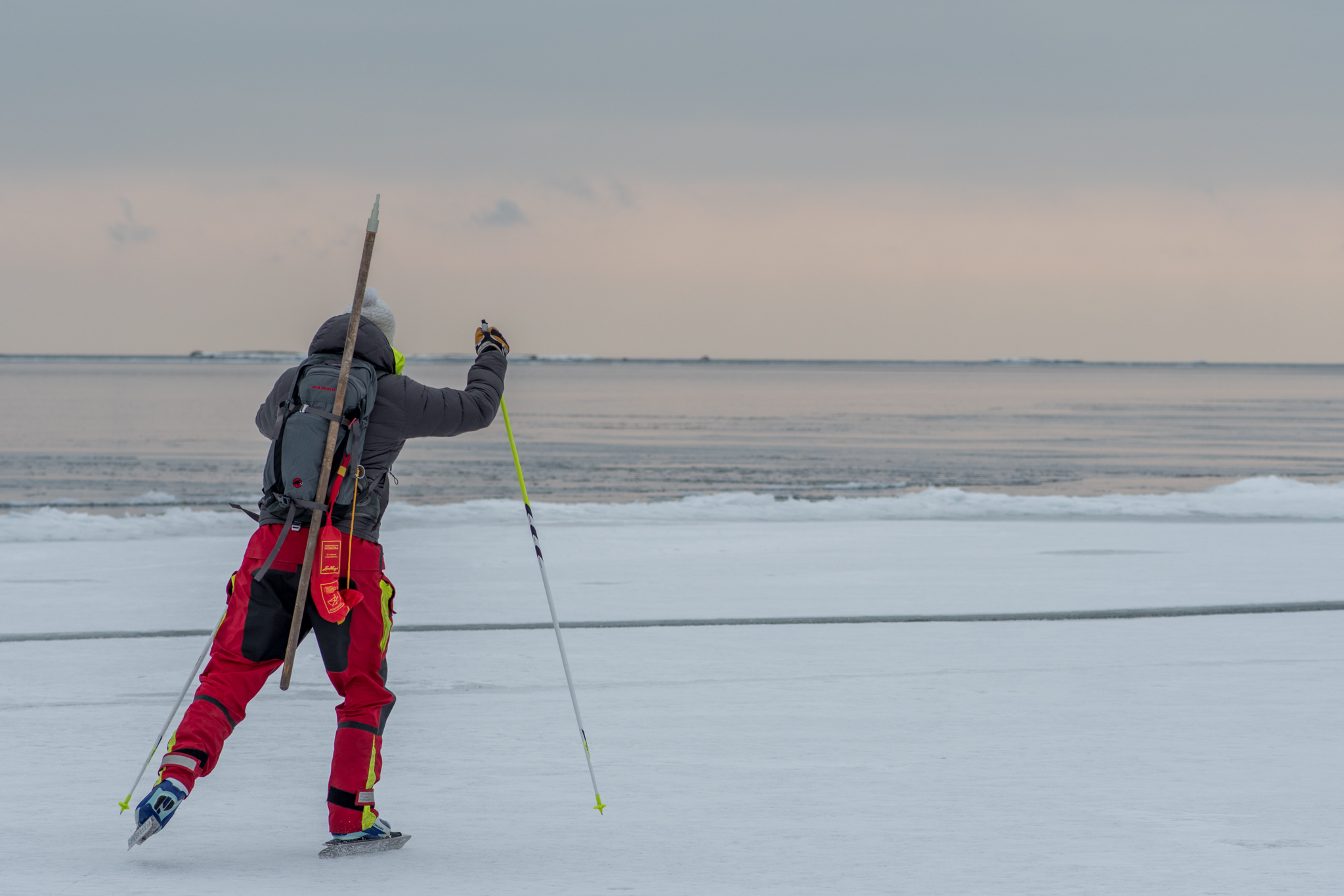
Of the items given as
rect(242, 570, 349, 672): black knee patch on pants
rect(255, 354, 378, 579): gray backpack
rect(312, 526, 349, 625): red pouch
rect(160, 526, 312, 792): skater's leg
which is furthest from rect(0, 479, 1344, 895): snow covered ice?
rect(255, 354, 378, 579): gray backpack

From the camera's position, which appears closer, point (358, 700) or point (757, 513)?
point (358, 700)

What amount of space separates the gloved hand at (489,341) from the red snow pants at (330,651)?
0.70m

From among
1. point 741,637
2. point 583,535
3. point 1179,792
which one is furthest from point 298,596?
point 583,535

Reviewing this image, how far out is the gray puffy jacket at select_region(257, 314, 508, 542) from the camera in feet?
11.7

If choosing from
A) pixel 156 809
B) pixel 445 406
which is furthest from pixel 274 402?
pixel 156 809

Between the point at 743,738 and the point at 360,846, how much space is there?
173cm

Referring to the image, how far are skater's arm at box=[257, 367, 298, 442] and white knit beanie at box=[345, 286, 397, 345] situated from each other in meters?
0.27

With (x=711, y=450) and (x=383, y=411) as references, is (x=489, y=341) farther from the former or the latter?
(x=711, y=450)

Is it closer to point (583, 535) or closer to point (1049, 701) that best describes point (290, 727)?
point (1049, 701)

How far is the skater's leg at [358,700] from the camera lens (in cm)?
351

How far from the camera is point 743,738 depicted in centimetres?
483

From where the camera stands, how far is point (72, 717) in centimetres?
508

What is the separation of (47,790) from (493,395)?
2.00 meters

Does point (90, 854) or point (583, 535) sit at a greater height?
point (583, 535)
